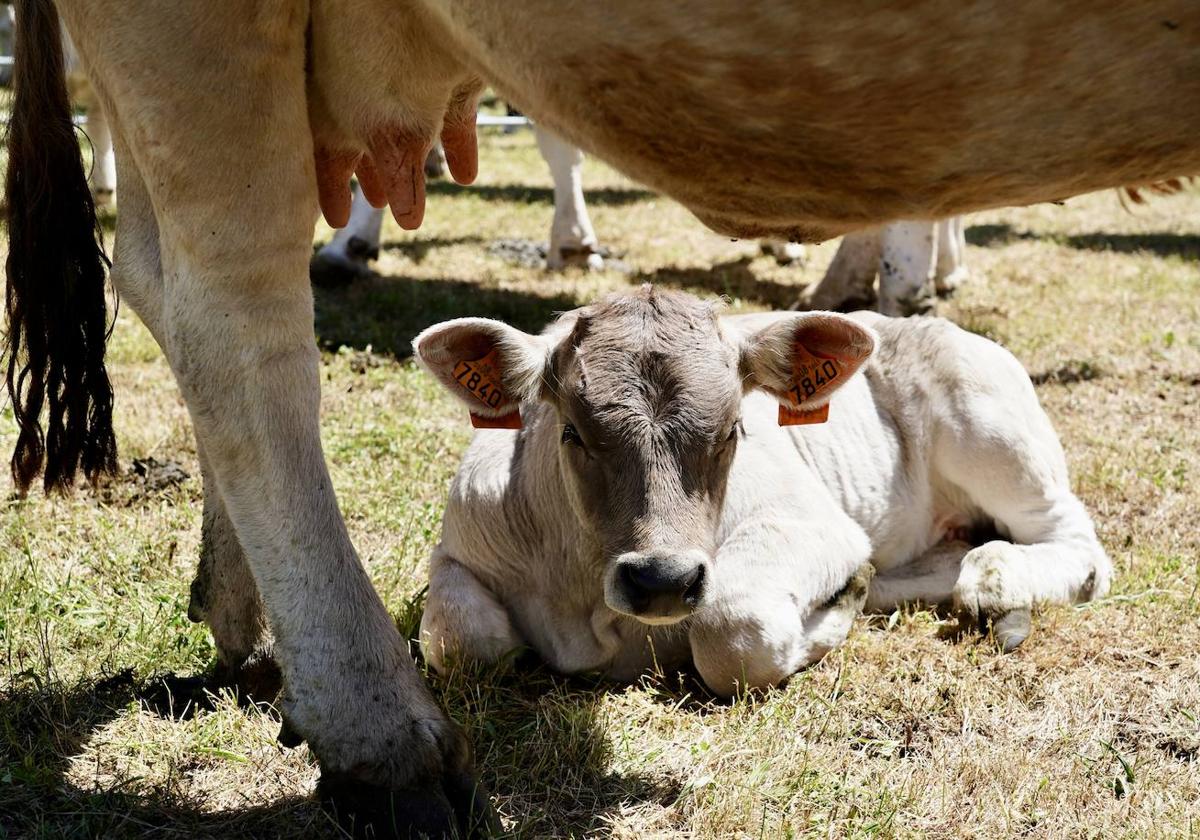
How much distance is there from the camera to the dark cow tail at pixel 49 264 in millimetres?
3531

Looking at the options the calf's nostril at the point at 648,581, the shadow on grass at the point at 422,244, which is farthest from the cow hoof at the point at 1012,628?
the shadow on grass at the point at 422,244

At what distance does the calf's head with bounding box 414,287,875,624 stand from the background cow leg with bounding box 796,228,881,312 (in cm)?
438

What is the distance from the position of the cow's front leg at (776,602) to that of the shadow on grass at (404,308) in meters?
3.22

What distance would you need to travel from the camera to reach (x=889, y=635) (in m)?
4.11

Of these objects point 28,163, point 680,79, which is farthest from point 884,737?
point 28,163

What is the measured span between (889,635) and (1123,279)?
20.3 ft

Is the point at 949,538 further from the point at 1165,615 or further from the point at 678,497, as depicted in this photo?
the point at 678,497

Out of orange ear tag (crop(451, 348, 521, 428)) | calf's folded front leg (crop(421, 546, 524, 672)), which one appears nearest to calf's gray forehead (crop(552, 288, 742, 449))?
orange ear tag (crop(451, 348, 521, 428))

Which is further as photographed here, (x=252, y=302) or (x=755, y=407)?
(x=755, y=407)

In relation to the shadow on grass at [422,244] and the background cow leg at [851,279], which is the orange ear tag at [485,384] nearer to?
the background cow leg at [851,279]

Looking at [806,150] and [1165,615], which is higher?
[806,150]

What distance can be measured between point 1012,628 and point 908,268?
412 centimetres

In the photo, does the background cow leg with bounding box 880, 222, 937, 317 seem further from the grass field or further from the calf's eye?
the calf's eye

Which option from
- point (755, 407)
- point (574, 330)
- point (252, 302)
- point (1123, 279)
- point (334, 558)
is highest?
point (252, 302)
